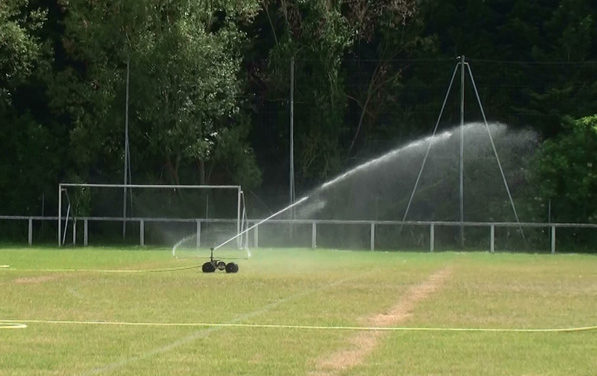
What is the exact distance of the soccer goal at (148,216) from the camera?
1672 inches

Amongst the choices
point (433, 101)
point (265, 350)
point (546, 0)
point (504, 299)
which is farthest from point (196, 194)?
point (265, 350)

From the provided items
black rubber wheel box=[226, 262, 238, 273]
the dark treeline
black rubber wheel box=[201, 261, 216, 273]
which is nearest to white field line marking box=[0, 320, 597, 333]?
black rubber wheel box=[226, 262, 238, 273]

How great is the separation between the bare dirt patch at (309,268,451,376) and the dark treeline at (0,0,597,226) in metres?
24.4

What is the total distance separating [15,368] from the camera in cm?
1094

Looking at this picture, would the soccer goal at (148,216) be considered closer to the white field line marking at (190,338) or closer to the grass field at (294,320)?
the grass field at (294,320)

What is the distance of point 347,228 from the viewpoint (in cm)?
4375

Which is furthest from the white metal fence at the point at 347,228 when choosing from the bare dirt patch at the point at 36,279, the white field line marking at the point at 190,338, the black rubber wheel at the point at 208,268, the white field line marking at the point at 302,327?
the white field line marking at the point at 302,327

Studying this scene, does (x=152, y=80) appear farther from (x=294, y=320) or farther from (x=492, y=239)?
(x=294, y=320)

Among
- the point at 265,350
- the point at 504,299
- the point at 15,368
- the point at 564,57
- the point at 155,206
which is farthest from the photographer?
the point at 564,57

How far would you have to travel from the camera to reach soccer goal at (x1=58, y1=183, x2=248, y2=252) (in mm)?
42469

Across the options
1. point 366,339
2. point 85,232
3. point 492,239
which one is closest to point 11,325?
point 366,339

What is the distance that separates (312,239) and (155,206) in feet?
22.9

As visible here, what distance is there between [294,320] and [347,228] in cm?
2815

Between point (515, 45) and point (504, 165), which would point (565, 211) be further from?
point (515, 45)
